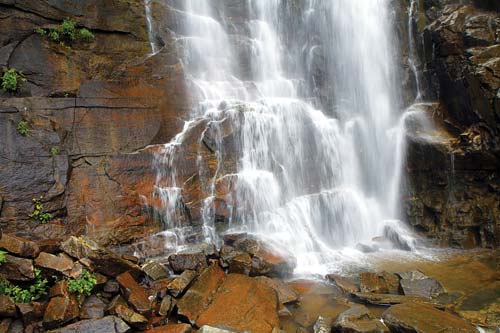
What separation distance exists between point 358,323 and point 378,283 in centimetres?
228

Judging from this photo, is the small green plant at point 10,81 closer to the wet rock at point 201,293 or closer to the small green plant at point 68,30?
the small green plant at point 68,30

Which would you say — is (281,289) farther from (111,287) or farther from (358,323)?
(111,287)

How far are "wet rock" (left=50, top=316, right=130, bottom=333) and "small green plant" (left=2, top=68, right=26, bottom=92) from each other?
24.4 ft

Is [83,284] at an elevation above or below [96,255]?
below

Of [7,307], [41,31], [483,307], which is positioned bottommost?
[483,307]

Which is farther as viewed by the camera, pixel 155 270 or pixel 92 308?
pixel 155 270

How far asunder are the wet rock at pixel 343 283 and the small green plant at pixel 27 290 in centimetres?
667

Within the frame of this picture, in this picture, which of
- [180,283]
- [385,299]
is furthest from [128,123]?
[385,299]

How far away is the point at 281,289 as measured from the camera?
821 cm

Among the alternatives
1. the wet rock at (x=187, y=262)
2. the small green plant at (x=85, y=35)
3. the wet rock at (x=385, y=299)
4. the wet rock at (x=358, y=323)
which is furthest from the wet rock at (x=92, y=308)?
the small green plant at (x=85, y=35)

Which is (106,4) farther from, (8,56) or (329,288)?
(329,288)

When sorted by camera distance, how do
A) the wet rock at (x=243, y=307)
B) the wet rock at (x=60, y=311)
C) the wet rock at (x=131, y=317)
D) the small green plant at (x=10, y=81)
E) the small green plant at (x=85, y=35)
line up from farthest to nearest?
the small green plant at (x=85, y=35)
the small green plant at (x=10, y=81)
the wet rock at (x=243, y=307)
the wet rock at (x=131, y=317)
the wet rock at (x=60, y=311)

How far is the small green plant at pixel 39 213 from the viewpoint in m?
8.90

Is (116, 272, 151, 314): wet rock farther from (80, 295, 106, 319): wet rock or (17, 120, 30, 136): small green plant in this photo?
(17, 120, 30, 136): small green plant
